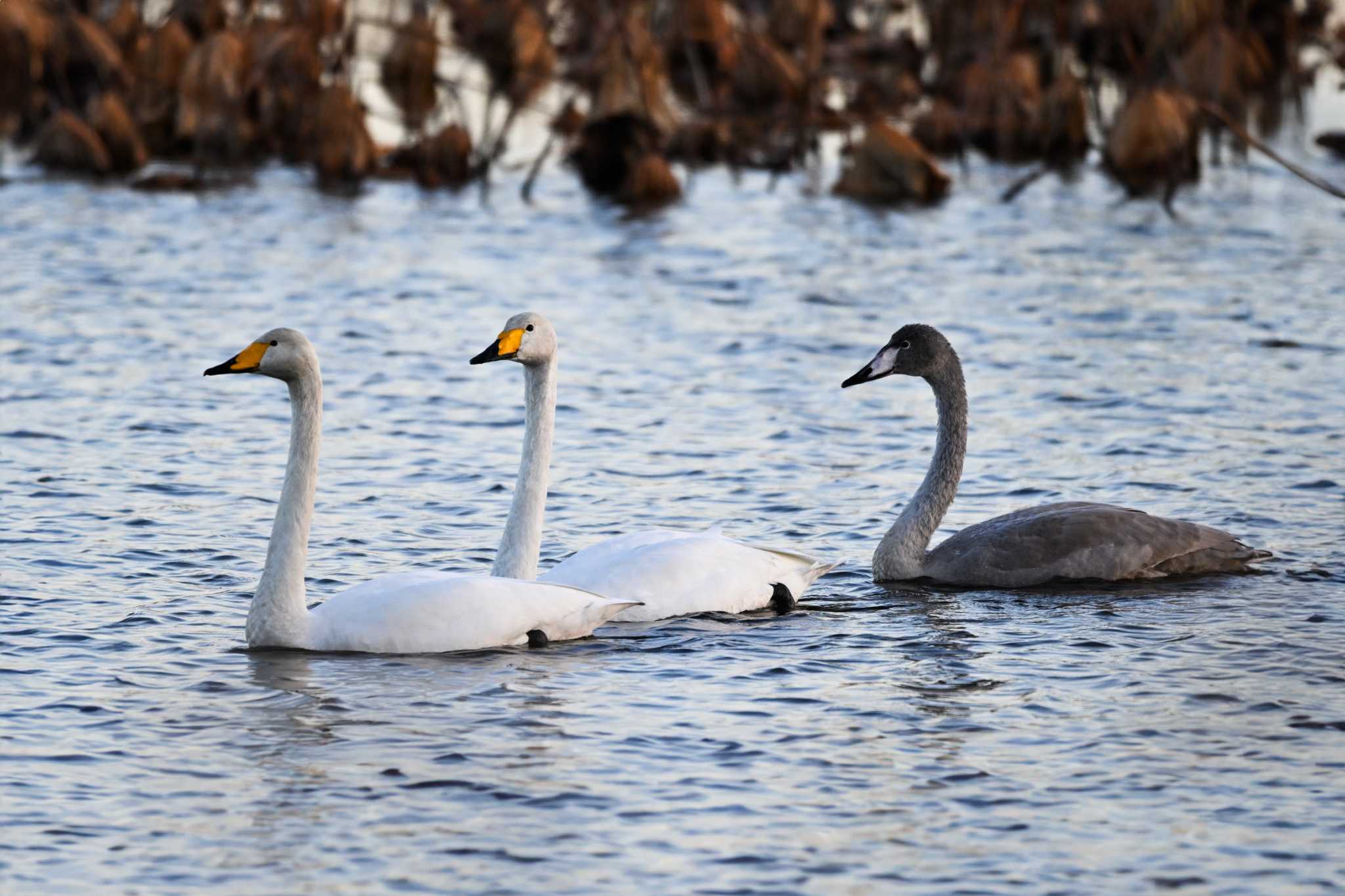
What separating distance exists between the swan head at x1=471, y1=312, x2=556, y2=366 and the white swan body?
948 mm

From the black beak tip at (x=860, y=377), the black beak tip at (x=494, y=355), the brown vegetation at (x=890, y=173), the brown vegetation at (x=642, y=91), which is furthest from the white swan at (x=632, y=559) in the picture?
the brown vegetation at (x=890, y=173)

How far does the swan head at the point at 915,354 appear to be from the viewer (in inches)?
467

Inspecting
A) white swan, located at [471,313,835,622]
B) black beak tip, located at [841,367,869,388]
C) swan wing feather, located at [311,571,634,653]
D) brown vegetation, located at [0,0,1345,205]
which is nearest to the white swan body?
white swan, located at [471,313,835,622]

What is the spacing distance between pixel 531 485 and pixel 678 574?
837 millimetres

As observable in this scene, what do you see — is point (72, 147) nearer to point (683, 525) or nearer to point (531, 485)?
point (683, 525)

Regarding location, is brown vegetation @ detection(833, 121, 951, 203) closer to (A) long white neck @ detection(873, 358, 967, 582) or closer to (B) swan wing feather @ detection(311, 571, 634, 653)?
(A) long white neck @ detection(873, 358, 967, 582)

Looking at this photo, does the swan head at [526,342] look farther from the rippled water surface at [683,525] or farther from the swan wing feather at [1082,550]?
the swan wing feather at [1082,550]

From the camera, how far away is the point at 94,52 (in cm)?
3219

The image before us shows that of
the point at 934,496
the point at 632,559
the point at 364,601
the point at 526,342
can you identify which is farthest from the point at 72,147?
the point at 364,601

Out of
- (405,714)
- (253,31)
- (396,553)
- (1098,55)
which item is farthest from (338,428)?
(1098,55)

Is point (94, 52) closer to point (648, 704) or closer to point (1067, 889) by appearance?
point (648, 704)

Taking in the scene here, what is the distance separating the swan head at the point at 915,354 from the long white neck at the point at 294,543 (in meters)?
3.23

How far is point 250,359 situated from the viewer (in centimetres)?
963

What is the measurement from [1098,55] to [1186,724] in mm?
29676
